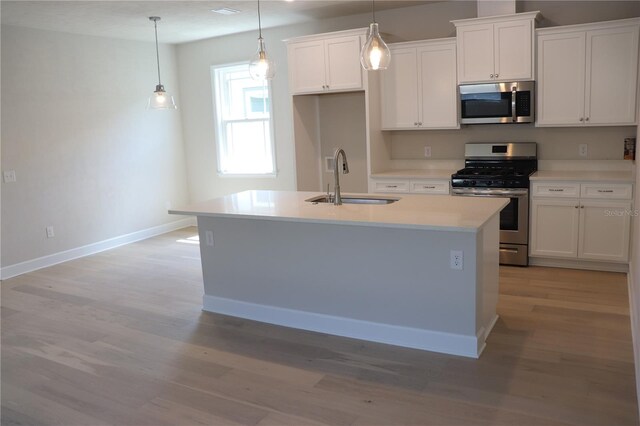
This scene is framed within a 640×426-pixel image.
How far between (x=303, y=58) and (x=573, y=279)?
343 cm

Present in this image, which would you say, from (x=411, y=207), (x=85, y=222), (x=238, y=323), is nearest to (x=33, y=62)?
(x=85, y=222)

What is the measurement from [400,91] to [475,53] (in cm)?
84

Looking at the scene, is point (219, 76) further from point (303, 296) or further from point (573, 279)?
point (573, 279)

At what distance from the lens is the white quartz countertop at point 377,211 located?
2953 mm

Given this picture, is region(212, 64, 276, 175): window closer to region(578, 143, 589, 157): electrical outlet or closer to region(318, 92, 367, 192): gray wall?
region(318, 92, 367, 192): gray wall

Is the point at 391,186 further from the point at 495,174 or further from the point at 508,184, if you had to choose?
the point at 508,184

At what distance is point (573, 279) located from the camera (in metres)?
4.49

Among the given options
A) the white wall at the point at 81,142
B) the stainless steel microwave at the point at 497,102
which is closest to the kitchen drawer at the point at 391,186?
the stainless steel microwave at the point at 497,102

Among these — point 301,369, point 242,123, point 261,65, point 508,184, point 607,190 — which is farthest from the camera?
point 242,123

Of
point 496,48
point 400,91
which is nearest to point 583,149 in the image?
point 496,48

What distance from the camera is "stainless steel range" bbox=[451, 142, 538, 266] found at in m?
4.81

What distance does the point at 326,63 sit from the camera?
554 centimetres

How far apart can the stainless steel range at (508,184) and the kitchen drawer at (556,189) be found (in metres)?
0.08

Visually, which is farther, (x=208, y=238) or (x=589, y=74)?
(x=589, y=74)
